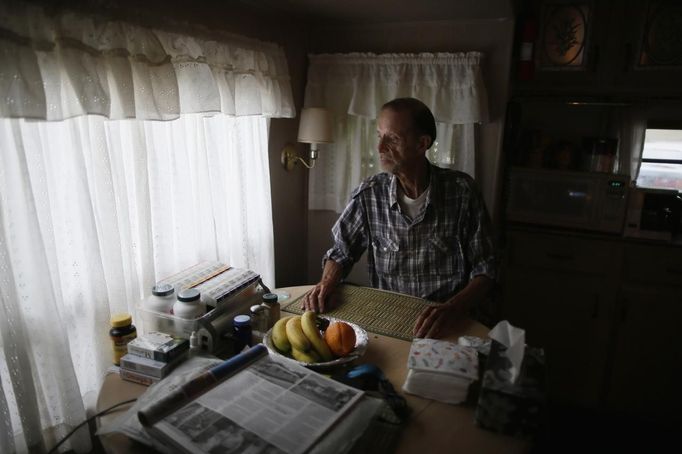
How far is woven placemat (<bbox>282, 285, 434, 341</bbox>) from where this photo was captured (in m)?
1.40

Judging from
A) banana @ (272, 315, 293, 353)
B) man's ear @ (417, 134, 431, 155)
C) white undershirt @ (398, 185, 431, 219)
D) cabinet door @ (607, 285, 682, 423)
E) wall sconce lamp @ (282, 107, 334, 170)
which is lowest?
cabinet door @ (607, 285, 682, 423)

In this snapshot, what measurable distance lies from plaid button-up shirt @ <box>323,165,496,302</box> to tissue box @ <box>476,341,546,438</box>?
71 cm

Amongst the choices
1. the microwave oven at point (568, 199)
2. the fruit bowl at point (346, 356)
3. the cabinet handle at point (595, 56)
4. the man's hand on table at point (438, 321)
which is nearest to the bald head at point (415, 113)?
the man's hand on table at point (438, 321)

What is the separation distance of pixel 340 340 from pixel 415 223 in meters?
0.70

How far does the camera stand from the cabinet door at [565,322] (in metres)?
2.36

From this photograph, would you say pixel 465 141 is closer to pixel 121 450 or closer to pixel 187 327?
pixel 187 327

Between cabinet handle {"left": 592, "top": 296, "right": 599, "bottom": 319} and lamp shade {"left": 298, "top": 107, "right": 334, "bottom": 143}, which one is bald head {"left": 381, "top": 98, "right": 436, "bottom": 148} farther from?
cabinet handle {"left": 592, "top": 296, "right": 599, "bottom": 319}

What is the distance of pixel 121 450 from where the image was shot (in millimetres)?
885

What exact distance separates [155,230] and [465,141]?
1536 millimetres

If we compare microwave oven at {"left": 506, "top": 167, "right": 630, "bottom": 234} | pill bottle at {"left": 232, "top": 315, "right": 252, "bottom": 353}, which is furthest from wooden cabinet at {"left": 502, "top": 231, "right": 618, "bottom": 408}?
pill bottle at {"left": 232, "top": 315, "right": 252, "bottom": 353}

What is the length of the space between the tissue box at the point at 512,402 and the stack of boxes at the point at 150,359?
2.40ft

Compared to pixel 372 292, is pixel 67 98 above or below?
above

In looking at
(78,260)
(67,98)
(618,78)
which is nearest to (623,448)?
(618,78)

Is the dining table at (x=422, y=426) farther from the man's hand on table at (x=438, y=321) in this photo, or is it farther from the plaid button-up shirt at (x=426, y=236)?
the plaid button-up shirt at (x=426, y=236)
